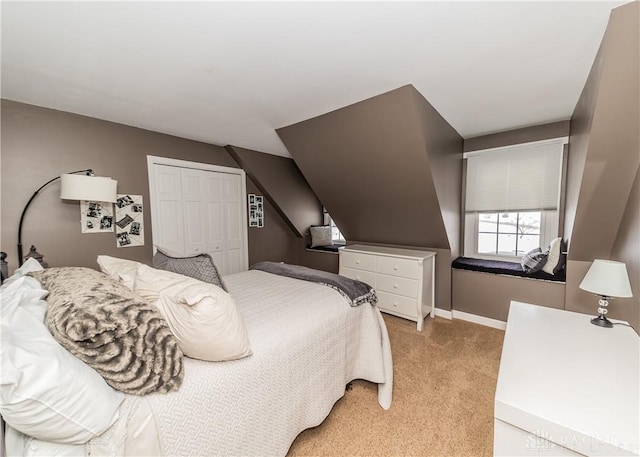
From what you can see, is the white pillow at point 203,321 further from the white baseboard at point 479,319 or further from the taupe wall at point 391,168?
the white baseboard at point 479,319

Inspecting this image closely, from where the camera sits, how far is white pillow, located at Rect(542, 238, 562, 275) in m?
2.60

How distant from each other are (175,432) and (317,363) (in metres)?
0.77

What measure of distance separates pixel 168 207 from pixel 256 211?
1.31 m

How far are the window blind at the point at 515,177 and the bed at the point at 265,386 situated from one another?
7.69ft

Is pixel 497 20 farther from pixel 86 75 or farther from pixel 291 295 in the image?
pixel 86 75

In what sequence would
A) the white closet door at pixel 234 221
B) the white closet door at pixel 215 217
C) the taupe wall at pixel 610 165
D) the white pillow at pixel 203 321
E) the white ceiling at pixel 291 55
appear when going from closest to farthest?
the white pillow at pixel 203 321 < the white ceiling at pixel 291 55 < the taupe wall at pixel 610 165 < the white closet door at pixel 215 217 < the white closet door at pixel 234 221

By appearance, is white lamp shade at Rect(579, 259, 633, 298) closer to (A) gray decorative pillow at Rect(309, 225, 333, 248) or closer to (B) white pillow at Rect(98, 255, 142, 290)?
(B) white pillow at Rect(98, 255, 142, 290)

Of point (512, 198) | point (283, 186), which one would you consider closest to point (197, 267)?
point (283, 186)

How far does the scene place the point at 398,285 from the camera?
312cm

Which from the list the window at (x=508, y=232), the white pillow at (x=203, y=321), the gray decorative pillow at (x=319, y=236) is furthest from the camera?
the gray decorative pillow at (x=319, y=236)

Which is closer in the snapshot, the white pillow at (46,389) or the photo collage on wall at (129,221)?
the white pillow at (46,389)

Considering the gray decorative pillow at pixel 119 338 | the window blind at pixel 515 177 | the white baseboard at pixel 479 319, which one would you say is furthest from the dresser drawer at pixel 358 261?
Answer: the gray decorative pillow at pixel 119 338

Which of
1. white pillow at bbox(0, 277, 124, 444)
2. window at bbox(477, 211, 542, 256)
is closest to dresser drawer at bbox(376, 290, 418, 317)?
window at bbox(477, 211, 542, 256)

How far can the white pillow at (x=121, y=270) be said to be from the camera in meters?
1.34
